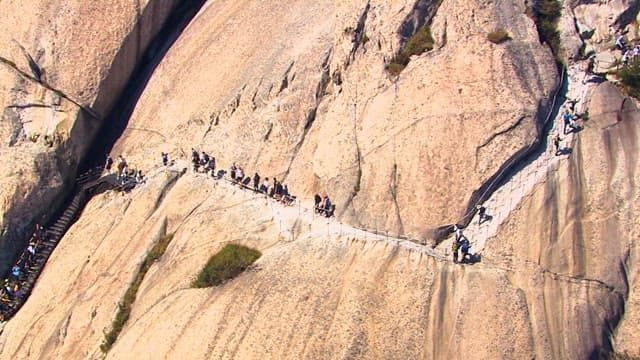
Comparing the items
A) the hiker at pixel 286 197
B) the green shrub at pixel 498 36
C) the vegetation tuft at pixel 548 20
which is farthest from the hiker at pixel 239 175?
the vegetation tuft at pixel 548 20

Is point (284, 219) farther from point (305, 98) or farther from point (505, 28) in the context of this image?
point (505, 28)

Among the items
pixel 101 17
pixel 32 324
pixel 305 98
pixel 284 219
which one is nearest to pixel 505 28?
pixel 305 98

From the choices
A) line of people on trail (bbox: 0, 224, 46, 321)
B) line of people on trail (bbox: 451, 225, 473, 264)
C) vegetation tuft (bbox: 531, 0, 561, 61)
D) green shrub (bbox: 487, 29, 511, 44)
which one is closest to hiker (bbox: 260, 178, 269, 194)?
line of people on trail (bbox: 451, 225, 473, 264)

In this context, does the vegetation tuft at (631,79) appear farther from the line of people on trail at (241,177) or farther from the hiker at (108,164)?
the hiker at (108,164)

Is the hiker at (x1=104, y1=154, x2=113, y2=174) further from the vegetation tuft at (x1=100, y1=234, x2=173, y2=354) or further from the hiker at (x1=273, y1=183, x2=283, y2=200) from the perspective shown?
the hiker at (x1=273, y1=183, x2=283, y2=200)

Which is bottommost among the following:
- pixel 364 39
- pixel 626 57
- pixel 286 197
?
pixel 286 197

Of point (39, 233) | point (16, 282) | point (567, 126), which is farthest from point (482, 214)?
point (16, 282)

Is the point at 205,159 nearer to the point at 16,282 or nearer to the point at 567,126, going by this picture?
the point at 16,282
